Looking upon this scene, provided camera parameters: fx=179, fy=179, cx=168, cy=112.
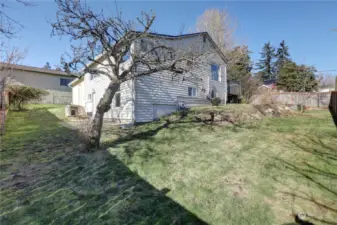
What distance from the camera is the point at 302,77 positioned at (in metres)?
25.2

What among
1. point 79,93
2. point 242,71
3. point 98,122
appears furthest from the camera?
point 242,71

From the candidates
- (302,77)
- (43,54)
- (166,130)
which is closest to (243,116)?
(166,130)

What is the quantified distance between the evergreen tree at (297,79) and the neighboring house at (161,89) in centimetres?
1560

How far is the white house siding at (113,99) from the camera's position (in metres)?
10.2

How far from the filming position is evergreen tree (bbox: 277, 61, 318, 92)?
24391 mm

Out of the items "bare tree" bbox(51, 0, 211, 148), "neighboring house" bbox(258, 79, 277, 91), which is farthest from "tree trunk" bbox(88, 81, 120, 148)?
"neighboring house" bbox(258, 79, 277, 91)

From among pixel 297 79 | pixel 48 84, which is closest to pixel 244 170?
pixel 48 84

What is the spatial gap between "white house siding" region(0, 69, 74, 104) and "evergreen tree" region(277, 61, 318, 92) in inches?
1200

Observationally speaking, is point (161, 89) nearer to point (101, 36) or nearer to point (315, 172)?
point (101, 36)

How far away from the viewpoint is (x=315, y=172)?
13.7 feet

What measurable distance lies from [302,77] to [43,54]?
30.1m

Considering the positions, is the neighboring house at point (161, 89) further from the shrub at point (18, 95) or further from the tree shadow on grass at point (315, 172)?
the tree shadow on grass at point (315, 172)

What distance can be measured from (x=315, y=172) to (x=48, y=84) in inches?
1036

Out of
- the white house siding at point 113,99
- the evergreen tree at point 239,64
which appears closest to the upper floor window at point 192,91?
the white house siding at point 113,99
